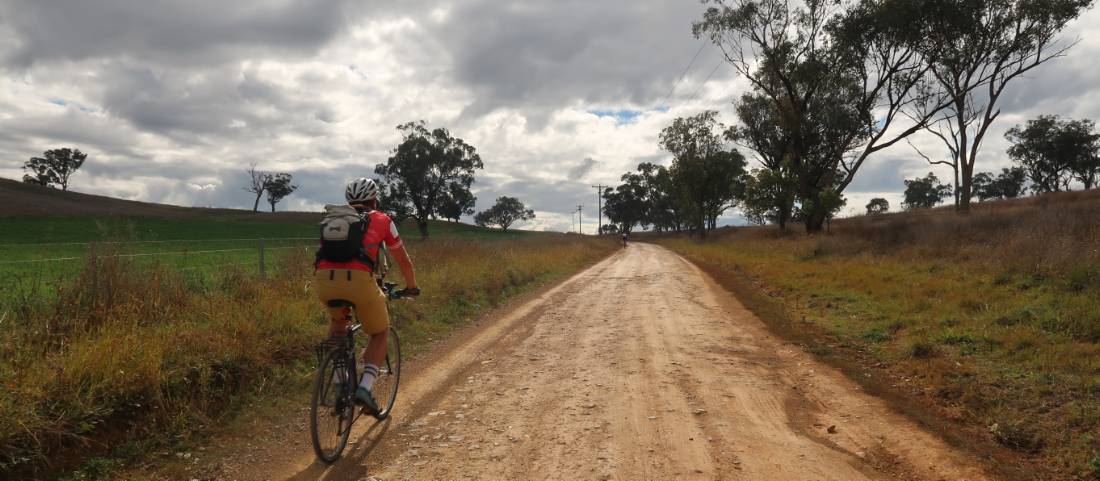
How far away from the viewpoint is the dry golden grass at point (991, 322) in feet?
15.3

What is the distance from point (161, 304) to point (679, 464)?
6518 mm

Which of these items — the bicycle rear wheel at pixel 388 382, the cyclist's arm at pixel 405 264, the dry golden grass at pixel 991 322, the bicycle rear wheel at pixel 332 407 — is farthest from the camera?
the bicycle rear wheel at pixel 388 382

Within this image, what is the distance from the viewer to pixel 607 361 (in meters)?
7.04

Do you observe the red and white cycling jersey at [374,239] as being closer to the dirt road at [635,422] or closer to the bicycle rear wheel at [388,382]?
the bicycle rear wheel at [388,382]

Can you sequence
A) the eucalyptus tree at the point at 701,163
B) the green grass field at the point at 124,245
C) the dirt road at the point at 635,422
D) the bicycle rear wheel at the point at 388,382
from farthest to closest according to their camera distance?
1. the eucalyptus tree at the point at 701,163
2. the green grass field at the point at 124,245
3. the bicycle rear wheel at the point at 388,382
4. the dirt road at the point at 635,422

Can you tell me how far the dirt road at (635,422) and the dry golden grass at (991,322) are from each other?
83 cm

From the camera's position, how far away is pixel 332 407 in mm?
4293

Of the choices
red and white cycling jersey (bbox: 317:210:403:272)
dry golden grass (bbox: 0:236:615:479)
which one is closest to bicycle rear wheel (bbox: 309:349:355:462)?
red and white cycling jersey (bbox: 317:210:403:272)

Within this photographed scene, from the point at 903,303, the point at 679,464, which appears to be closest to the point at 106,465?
the point at 679,464

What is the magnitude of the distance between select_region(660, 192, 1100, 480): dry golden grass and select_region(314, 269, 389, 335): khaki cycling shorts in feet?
16.3

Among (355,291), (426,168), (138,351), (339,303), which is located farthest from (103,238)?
(426,168)

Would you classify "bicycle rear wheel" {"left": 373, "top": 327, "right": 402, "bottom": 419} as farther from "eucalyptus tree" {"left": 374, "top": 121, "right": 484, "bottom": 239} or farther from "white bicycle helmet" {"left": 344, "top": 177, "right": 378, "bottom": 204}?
"eucalyptus tree" {"left": 374, "top": 121, "right": 484, "bottom": 239}

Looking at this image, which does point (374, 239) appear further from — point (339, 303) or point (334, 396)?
point (334, 396)

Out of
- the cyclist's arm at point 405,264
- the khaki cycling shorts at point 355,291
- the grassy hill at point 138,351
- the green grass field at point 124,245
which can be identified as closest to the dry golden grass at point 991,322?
the cyclist's arm at point 405,264
